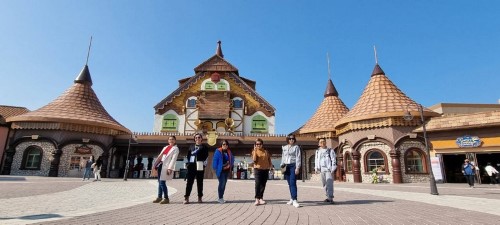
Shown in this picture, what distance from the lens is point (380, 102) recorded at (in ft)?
59.4

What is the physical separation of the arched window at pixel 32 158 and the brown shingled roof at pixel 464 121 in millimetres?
25484

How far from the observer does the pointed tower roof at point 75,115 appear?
1845 centimetres

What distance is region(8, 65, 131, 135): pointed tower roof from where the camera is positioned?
1845cm

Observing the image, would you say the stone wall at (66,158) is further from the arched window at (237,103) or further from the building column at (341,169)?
the building column at (341,169)

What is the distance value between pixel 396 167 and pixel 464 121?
4.62 metres

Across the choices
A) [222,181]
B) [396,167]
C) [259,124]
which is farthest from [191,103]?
[222,181]

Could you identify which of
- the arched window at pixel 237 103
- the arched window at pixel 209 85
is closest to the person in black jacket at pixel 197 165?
the arched window at pixel 237 103

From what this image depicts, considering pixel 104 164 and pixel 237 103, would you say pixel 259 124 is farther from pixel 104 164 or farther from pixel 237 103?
pixel 104 164

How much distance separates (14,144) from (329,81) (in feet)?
90.3

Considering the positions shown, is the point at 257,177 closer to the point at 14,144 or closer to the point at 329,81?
the point at 14,144

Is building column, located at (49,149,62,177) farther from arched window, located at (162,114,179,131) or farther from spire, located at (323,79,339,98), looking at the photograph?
spire, located at (323,79,339,98)

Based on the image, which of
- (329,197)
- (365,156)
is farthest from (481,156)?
(329,197)

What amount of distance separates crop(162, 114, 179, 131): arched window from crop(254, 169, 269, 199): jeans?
858 inches

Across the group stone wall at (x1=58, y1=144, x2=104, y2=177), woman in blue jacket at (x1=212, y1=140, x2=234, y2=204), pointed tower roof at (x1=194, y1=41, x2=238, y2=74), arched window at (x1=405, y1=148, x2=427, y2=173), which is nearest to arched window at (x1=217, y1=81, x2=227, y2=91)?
pointed tower roof at (x1=194, y1=41, x2=238, y2=74)
